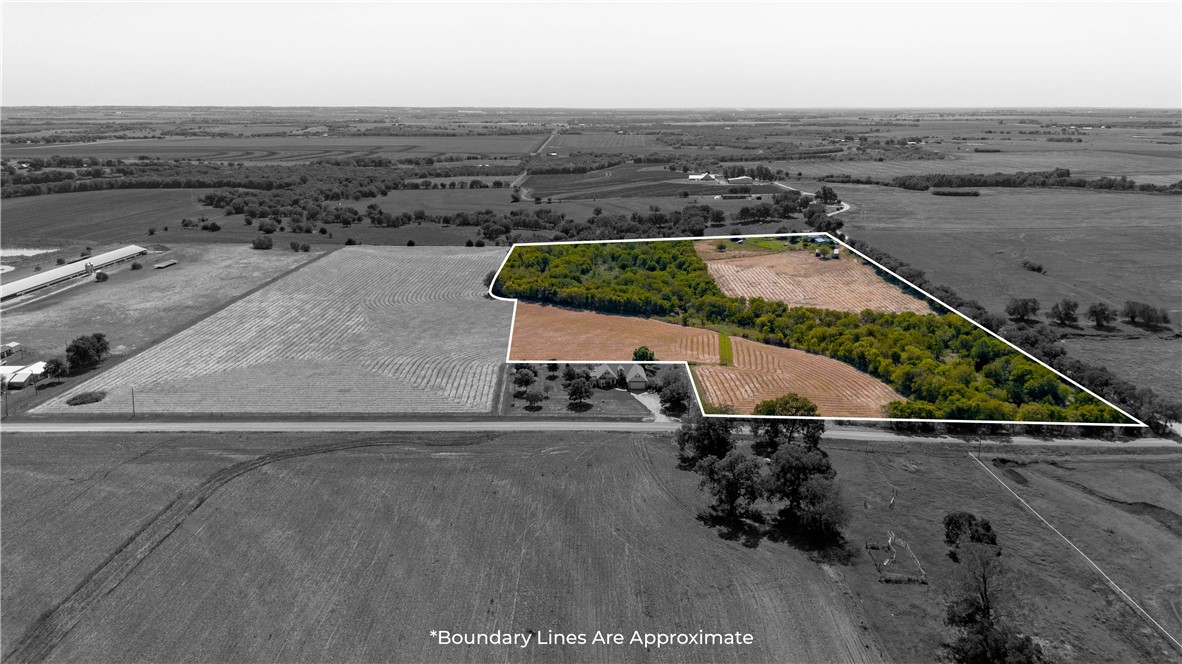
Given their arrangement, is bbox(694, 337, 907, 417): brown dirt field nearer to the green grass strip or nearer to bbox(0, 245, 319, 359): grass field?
the green grass strip

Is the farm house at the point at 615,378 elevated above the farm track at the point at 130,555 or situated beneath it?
elevated above

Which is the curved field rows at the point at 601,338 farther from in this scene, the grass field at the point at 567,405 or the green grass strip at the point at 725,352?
the grass field at the point at 567,405

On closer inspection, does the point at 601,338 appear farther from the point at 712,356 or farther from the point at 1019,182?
the point at 1019,182

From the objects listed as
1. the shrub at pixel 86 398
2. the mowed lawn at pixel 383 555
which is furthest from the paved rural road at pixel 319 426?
the shrub at pixel 86 398

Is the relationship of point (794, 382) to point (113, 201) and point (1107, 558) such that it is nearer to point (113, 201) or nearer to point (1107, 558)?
point (1107, 558)

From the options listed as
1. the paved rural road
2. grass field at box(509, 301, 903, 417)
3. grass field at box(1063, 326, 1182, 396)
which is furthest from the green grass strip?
grass field at box(1063, 326, 1182, 396)

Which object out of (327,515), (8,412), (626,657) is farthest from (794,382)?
(8,412)

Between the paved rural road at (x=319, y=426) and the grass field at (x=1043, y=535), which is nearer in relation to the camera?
the grass field at (x=1043, y=535)
